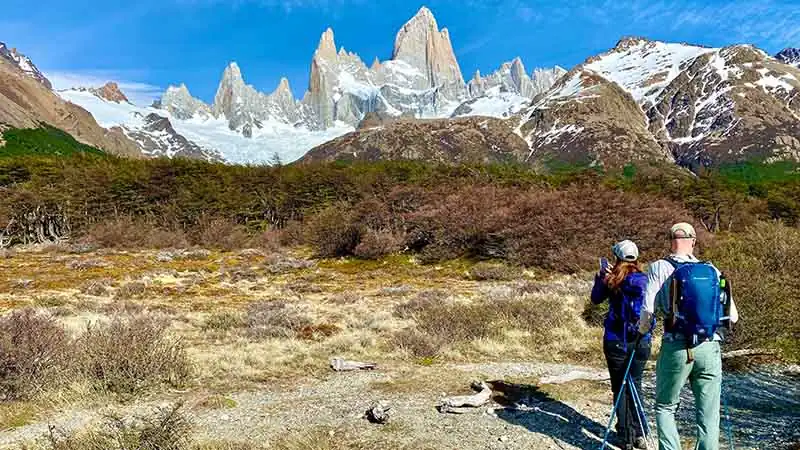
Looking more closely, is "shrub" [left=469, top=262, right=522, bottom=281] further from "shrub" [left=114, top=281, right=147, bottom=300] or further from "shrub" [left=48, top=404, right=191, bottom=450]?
"shrub" [left=48, top=404, right=191, bottom=450]

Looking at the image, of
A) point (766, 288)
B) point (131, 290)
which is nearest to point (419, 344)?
point (766, 288)

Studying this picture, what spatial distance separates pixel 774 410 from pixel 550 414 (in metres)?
3.00

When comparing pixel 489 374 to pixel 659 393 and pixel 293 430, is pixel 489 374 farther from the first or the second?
pixel 659 393

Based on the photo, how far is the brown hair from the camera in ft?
19.7

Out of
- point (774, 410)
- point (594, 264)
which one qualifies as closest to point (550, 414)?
point (774, 410)

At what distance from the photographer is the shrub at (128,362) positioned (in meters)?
8.64

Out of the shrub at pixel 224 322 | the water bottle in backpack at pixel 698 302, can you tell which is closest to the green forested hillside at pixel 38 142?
the shrub at pixel 224 322

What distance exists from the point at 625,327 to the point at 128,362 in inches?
297

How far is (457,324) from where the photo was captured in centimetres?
1325

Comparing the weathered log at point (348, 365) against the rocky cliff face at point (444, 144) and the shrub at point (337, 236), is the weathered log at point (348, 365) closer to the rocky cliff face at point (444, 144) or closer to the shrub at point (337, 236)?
the shrub at point (337, 236)

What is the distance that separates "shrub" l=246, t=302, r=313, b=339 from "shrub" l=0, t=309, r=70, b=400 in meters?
4.46

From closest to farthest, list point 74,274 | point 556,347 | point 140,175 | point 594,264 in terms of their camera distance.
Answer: point 556,347
point 594,264
point 74,274
point 140,175

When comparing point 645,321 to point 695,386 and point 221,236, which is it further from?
point 221,236

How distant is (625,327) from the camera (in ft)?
19.8
